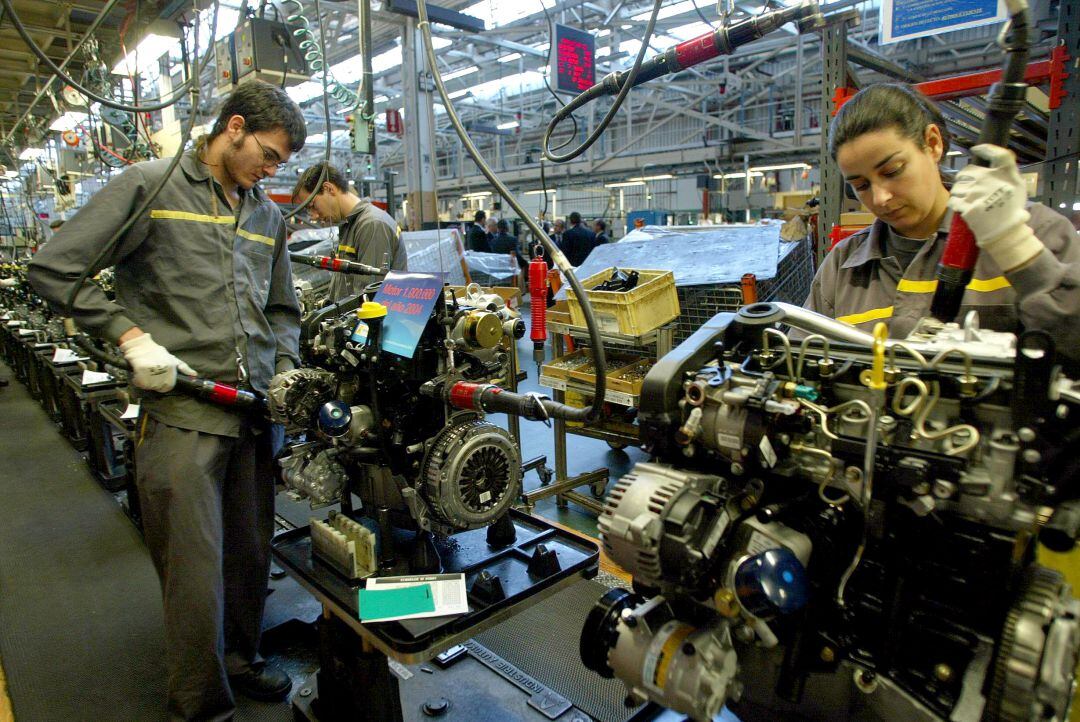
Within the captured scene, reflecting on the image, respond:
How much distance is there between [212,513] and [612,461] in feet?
7.54

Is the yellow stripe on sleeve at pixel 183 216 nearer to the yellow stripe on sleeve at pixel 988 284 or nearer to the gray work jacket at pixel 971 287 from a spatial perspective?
the gray work jacket at pixel 971 287

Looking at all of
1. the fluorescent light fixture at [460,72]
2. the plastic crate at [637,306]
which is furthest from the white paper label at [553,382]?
the fluorescent light fixture at [460,72]

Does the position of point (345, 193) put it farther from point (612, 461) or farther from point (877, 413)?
point (877, 413)

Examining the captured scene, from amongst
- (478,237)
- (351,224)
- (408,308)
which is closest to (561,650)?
(408,308)

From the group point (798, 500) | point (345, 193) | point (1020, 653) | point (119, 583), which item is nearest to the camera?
point (1020, 653)

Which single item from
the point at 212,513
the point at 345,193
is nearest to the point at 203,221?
the point at 212,513

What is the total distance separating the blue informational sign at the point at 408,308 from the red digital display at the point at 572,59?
3.07 m

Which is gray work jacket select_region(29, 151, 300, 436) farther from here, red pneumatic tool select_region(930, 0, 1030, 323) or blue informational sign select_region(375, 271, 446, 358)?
red pneumatic tool select_region(930, 0, 1030, 323)

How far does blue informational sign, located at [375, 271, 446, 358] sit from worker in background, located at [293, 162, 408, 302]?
1.24m

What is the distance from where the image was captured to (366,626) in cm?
119

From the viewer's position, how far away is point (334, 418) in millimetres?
1337

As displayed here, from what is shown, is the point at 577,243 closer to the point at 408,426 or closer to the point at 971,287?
the point at 408,426

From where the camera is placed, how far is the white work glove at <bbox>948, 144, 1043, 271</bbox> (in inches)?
28.3

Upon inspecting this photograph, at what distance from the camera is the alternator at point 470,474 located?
4.23 feet
